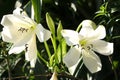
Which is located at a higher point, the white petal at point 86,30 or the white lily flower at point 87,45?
the white petal at point 86,30

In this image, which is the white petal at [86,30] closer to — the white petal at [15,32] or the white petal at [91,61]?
the white petal at [91,61]

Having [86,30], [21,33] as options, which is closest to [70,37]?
[86,30]

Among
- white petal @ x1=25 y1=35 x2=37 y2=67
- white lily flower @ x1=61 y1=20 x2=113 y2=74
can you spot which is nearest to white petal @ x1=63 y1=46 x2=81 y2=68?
white lily flower @ x1=61 y1=20 x2=113 y2=74

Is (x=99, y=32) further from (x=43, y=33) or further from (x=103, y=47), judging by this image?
(x=43, y=33)

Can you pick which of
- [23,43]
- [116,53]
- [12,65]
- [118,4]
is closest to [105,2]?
[118,4]

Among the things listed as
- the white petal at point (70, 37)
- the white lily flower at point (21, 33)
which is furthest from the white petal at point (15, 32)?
the white petal at point (70, 37)

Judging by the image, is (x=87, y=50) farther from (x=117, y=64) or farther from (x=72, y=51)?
(x=117, y=64)
